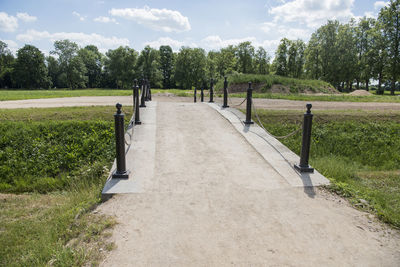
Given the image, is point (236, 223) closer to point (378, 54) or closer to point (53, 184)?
point (53, 184)

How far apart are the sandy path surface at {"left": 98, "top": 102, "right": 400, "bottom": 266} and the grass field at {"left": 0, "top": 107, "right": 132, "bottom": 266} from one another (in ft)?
1.28

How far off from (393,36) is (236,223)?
49.4 meters

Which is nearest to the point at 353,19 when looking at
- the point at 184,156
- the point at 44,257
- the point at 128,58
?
the point at 128,58

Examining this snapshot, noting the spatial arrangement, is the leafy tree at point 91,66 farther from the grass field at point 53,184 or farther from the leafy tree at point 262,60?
the grass field at point 53,184

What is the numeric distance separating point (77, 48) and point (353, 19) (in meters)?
65.7

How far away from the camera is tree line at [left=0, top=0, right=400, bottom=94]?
44.4 metres

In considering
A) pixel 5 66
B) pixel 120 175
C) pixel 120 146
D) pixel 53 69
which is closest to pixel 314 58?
pixel 120 146

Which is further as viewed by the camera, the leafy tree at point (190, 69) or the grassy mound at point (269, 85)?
the leafy tree at point (190, 69)

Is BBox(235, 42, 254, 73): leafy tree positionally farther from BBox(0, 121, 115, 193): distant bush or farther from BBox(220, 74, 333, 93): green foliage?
BBox(0, 121, 115, 193): distant bush

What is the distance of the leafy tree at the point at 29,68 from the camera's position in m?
65.2

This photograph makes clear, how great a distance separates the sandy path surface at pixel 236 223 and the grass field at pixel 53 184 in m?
0.39

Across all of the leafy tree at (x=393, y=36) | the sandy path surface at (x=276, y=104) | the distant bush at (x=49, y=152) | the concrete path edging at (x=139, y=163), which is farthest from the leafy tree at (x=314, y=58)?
the distant bush at (x=49, y=152)

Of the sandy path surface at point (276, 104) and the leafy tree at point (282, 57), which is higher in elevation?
the leafy tree at point (282, 57)

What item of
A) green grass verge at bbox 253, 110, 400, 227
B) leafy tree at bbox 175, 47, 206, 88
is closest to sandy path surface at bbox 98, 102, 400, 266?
green grass verge at bbox 253, 110, 400, 227
